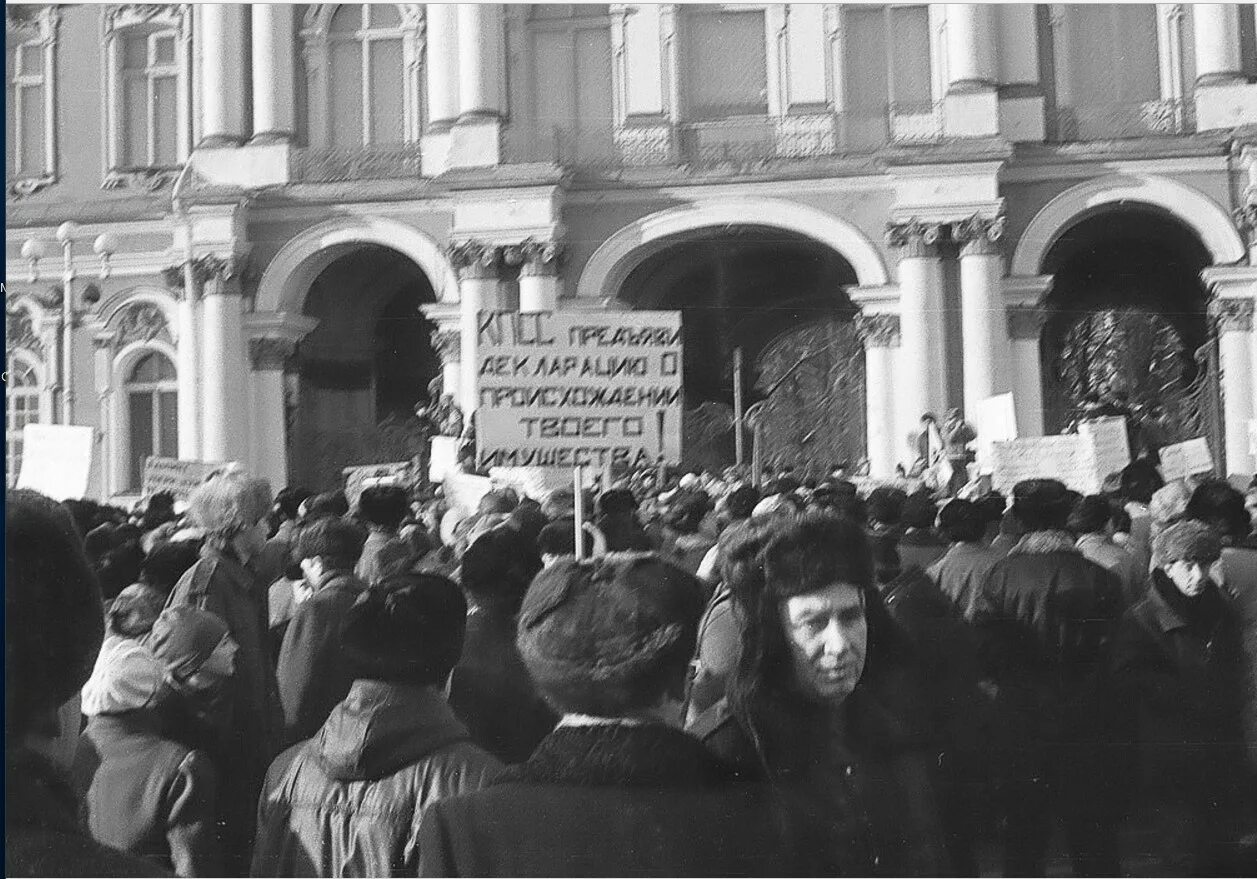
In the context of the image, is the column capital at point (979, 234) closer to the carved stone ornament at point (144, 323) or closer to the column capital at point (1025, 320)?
the column capital at point (1025, 320)

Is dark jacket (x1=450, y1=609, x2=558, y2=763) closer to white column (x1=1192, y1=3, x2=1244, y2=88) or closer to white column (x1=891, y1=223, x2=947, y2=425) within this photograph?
white column (x1=891, y1=223, x2=947, y2=425)

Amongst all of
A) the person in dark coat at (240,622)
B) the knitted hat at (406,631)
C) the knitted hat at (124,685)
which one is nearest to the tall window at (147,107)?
the person in dark coat at (240,622)

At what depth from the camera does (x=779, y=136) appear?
674 centimetres

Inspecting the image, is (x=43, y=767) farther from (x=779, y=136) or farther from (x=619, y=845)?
(x=779, y=136)

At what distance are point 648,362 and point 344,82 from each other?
2.42 meters

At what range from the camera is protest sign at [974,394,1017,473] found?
21.6 feet

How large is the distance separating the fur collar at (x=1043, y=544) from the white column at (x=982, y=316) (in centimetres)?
98

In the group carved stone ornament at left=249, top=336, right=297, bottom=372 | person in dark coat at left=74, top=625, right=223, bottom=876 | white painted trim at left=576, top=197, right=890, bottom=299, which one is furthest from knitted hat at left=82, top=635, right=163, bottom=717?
carved stone ornament at left=249, top=336, right=297, bottom=372

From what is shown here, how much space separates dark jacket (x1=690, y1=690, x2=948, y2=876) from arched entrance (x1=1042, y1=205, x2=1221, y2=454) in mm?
2807

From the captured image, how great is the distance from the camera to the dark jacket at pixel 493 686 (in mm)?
4254

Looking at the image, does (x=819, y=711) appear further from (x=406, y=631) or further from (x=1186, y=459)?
(x=1186, y=459)

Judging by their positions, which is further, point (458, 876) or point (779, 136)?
point (779, 136)

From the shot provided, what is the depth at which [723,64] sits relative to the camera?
631 centimetres

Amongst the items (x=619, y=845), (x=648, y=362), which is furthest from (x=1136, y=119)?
(x=619, y=845)
